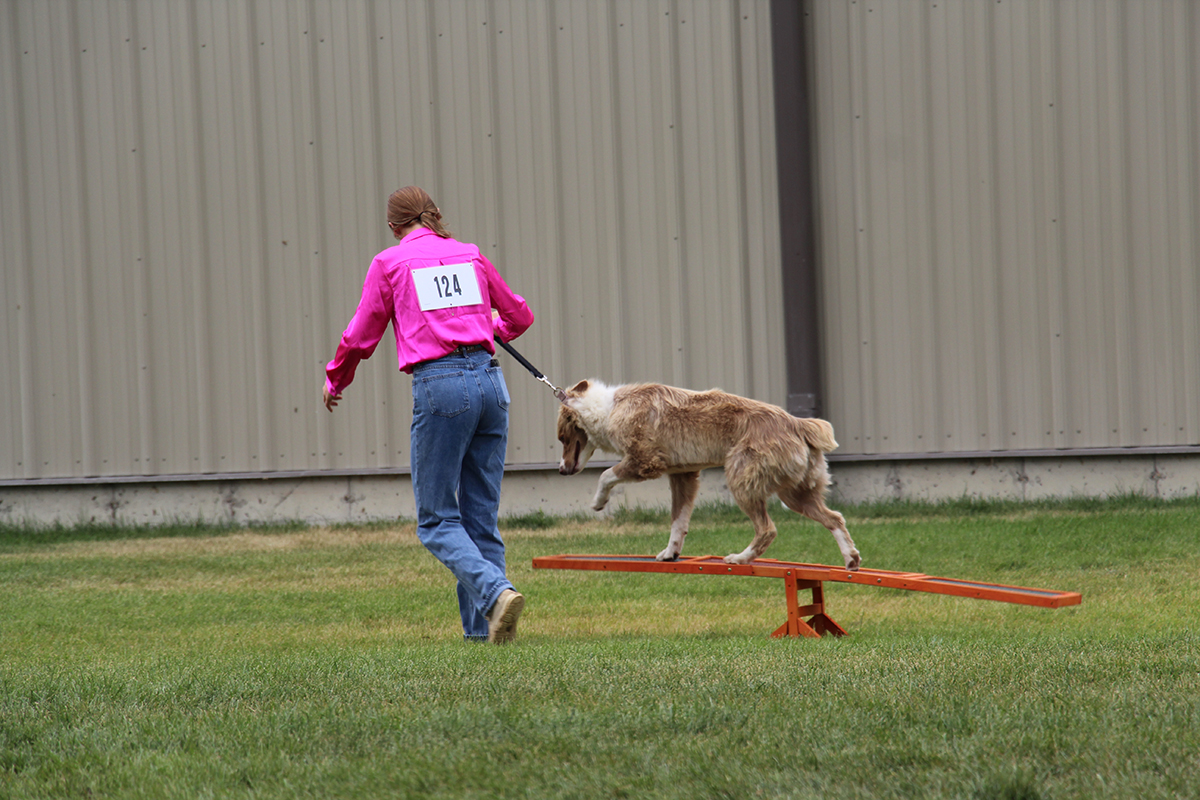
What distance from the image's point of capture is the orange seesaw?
4.96 metres

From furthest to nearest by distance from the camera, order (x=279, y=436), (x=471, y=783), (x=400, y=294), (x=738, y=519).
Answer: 1. (x=279, y=436)
2. (x=738, y=519)
3. (x=400, y=294)
4. (x=471, y=783)

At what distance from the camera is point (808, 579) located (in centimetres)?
555

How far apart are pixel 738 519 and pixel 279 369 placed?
185 inches

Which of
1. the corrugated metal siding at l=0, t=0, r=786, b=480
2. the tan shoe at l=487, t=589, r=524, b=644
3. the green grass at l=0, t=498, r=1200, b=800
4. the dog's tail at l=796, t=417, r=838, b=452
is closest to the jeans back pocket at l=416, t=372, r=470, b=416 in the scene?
the tan shoe at l=487, t=589, r=524, b=644

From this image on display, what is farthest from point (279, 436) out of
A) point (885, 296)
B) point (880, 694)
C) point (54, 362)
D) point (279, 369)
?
point (880, 694)

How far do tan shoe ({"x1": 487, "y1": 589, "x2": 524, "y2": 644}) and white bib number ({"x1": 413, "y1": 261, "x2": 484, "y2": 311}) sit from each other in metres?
1.39

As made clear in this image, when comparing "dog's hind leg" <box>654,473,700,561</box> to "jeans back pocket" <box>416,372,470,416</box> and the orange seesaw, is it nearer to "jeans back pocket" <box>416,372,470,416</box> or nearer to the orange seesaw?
the orange seesaw

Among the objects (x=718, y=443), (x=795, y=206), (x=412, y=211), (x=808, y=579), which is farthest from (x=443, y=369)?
(x=795, y=206)

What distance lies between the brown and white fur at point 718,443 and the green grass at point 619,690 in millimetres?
674

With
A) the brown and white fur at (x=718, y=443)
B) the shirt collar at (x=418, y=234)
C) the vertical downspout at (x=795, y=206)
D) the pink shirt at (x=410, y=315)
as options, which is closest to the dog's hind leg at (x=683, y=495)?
the brown and white fur at (x=718, y=443)

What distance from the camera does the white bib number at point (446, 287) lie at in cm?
536

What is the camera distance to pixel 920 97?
1046 centimetres

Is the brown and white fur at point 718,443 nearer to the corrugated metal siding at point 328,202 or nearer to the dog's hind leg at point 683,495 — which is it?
the dog's hind leg at point 683,495

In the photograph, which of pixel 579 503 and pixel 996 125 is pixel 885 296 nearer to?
pixel 996 125
